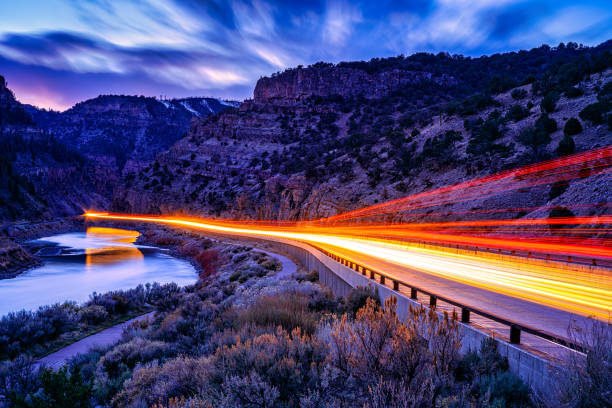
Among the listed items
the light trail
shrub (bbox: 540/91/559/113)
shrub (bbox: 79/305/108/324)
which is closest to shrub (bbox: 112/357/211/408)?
the light trail

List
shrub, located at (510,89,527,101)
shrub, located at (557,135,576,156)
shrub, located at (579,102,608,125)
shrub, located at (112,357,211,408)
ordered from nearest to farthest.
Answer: shrub, located at (112,357,211,408) → shrub, located at (557,135,576,156) → shrub, located at (579,102,608,125) → shrub, located at (510,89,527,101)

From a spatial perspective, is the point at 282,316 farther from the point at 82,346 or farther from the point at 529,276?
the point at 82,346

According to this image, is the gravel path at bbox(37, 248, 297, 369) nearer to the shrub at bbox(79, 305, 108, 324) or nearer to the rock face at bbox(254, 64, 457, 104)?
the shrub at bbox(79, 305, 108, 324)

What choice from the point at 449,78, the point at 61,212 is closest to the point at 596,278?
the point at 449,78

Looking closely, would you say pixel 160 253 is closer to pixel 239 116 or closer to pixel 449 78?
pixel 239 116

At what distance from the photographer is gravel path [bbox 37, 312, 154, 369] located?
1166 centimetres

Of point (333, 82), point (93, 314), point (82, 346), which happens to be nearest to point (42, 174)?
point (333, 82)

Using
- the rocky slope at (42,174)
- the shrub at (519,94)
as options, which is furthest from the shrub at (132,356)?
the rocky slope at (42,174)

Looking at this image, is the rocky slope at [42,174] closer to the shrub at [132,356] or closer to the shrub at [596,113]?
the shrub at [132,356]

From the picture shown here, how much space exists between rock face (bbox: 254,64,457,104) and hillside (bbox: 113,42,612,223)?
0.37m

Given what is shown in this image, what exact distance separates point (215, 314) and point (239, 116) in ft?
312

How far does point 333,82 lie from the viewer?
116 m

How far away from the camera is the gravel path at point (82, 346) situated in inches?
459

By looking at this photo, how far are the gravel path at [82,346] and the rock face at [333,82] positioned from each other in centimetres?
9553
